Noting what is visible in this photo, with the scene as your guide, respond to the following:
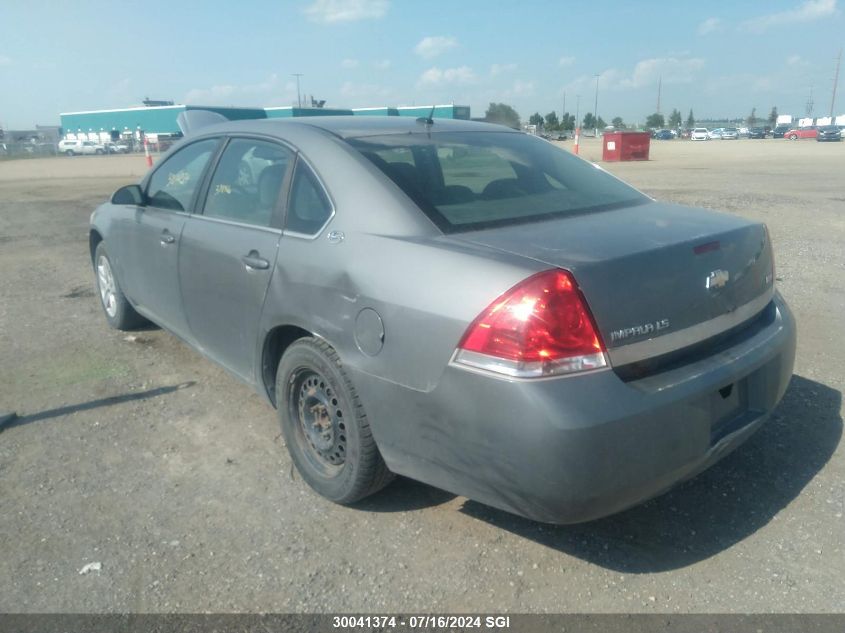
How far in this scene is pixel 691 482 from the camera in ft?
10.5

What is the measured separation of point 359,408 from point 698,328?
1307 millimetres

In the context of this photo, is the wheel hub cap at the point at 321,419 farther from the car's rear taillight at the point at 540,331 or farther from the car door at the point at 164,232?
Answer: the car door at the point at 164,232

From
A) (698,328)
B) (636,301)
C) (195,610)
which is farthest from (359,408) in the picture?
(698,328)

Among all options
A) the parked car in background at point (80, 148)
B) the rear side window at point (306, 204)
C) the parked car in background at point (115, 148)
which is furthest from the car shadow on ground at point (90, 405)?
the parked car in background at point (80, 148)

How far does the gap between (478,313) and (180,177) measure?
9.00 ft

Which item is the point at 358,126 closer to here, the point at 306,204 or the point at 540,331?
the point at 306,204

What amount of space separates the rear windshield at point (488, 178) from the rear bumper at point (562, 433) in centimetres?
73

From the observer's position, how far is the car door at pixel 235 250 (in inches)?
130

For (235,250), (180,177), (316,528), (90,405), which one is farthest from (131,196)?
(316,528)

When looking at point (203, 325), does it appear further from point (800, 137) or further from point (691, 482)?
point (800, 137)

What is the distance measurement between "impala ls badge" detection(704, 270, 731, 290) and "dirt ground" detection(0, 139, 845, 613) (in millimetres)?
1002

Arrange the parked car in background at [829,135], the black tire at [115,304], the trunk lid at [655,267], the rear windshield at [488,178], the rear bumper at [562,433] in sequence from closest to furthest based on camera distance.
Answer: the rear bumper at [562,433] < the trunk lid at [655,267] < the rear windshield at [488,178] < the black tire at [115,304] < the parked car in background at [829,135]

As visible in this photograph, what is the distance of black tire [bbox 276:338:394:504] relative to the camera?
9.21ft

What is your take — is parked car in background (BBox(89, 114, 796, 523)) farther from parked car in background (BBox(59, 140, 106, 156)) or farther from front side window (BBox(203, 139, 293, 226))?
parked car in background (BBox(59, 140, 106, 156))
